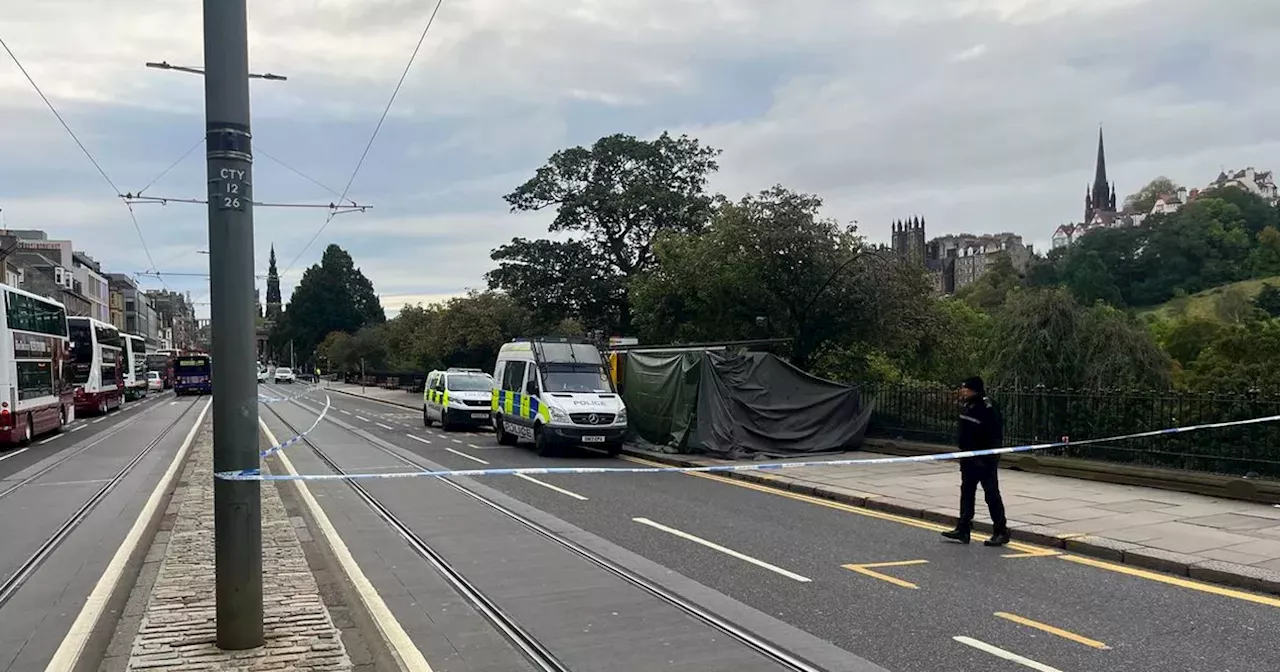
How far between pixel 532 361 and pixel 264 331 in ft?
434

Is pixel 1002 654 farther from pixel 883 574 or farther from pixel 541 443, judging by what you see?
pixel 541 443

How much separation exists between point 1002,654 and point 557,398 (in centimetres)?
Result: 1355

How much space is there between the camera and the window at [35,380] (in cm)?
2103

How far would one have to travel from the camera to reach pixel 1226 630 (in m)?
6.12

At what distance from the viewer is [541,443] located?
741 inches

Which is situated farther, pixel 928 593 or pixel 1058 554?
pixel 1058 554

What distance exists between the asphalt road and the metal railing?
4555 millimetres

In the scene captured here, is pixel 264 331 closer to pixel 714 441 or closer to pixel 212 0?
pixel 714 441

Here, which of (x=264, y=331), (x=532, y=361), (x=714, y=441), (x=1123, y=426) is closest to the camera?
(x=1123, y=426)

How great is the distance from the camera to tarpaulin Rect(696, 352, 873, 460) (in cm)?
1778

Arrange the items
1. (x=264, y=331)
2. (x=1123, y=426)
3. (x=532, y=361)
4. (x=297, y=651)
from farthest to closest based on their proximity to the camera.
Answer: (x=264, y=331), (x=532, y=361), (x=1123, y=426), (x=297, y=651)

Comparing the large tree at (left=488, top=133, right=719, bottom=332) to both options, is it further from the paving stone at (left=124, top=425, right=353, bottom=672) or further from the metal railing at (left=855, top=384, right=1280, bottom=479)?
the paving stone at (left=124, top=425, right=353, bottom=672)

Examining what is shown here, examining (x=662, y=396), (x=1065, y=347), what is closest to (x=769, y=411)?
(x=662, y=396)

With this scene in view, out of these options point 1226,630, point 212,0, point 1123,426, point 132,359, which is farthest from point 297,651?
point 132,359
